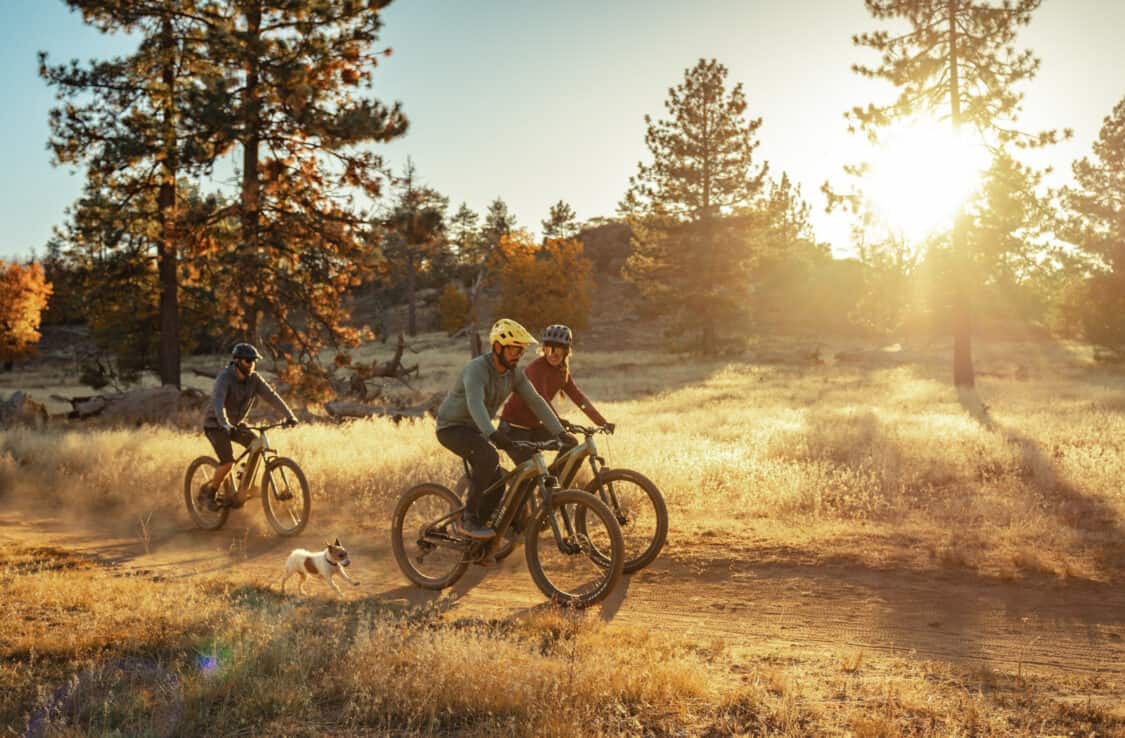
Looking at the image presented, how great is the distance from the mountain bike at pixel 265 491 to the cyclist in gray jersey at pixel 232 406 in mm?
118

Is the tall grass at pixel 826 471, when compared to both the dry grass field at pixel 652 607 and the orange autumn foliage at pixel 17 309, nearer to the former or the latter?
the dry grass field at pixel 652 607

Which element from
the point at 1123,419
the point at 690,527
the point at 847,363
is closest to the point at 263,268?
the point at 690,527

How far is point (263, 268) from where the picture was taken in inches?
746

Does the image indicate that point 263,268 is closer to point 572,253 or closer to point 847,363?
point 847,363

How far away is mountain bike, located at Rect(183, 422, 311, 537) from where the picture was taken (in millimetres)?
10398

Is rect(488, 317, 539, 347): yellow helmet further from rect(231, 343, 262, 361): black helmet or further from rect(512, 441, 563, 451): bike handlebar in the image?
rect(231, 343, 262, 361): black helmet

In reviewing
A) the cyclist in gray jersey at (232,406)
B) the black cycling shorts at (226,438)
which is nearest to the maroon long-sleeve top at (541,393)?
the cyclist in gray jersey at (232,406)

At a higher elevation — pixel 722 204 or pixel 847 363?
pixel 722 204

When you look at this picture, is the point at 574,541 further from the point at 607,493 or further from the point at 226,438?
the point at 226,438

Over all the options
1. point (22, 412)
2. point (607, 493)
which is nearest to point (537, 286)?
point (22, 412)

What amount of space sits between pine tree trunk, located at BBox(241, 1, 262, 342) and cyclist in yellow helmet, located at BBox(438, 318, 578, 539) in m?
12.7

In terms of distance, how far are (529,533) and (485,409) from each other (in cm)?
116

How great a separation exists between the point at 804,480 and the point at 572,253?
46540mm

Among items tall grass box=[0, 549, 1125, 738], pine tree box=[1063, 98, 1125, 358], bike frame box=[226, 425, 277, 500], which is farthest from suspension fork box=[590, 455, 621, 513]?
pine tree box=[1063, 98, 1125, 358]
